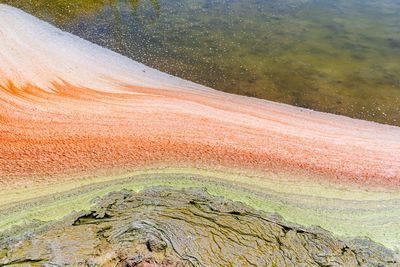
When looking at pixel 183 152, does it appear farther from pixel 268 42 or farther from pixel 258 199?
pixel 268 42

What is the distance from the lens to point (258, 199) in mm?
2400

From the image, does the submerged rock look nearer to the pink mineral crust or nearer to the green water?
the pink mineral crust

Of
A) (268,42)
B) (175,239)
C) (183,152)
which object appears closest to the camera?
(175,239)

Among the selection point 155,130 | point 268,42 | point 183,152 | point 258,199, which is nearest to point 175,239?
point 258,199

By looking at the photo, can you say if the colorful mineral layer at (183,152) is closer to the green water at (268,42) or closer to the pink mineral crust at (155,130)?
the pink mineral crust at (155,130)

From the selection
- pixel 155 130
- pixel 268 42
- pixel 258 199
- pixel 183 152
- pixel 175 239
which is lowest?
pixel 175 239

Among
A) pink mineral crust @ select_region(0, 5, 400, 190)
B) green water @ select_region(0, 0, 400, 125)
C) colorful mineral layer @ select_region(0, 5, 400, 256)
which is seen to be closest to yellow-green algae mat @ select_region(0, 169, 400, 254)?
colorful mineral layer @ select_region(0, 5, 400, 256)

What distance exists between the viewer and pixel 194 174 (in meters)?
2.55

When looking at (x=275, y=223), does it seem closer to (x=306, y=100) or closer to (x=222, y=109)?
(x=222, y=109)

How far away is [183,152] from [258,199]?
0.77 meters

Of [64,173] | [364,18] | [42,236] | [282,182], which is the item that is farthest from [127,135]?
[364,18]

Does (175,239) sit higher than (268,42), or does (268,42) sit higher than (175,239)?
(268,42)

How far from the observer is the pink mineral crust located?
102 inches

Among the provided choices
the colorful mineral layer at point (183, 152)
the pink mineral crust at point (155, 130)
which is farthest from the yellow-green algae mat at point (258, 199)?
the pink mineral crust at point (155, 130)
